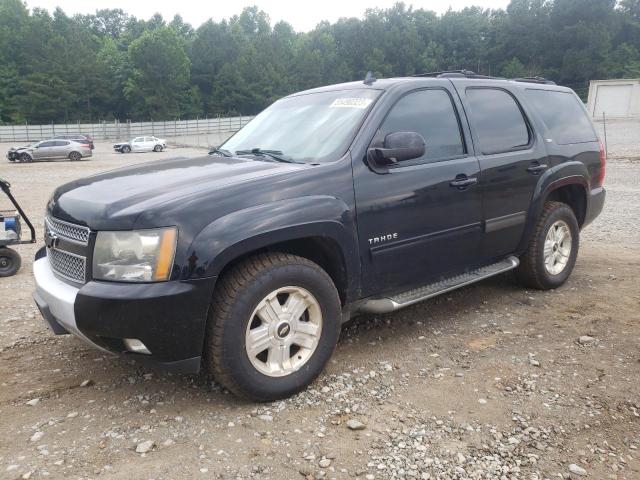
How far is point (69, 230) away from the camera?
120 inches

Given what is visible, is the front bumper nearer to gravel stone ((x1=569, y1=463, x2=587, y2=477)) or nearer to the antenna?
gravel stone ((x1=569, y1=463, x2=587, y2=477))

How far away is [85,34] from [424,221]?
10111 centimetres

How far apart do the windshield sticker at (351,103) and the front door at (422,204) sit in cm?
20

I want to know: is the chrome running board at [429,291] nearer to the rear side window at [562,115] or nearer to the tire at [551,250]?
the tire at [551,250]

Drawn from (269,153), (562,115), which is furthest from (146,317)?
(562,115)

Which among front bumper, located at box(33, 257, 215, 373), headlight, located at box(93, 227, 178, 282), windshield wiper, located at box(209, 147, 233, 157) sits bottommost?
front bumper, located at box(33, 257, 215, 373)

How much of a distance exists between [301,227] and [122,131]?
63.0m

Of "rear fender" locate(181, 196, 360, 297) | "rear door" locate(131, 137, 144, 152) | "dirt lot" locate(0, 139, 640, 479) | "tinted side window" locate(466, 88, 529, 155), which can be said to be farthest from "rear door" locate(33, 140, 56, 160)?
"rear fender" locate(181, 196, 360, 297)

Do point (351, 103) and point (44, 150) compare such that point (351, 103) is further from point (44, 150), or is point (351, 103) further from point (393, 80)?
point (44, 150)

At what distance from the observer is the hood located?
9.02 feet

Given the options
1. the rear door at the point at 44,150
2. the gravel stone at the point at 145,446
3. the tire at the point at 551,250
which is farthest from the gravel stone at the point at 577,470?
the rear door at the point at 44,150

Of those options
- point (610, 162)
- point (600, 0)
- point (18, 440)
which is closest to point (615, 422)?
point (18, 440)

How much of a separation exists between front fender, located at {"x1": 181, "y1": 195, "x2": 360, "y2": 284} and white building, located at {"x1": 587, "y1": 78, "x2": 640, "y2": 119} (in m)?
41.5

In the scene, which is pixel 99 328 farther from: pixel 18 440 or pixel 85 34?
pixel 85 34
